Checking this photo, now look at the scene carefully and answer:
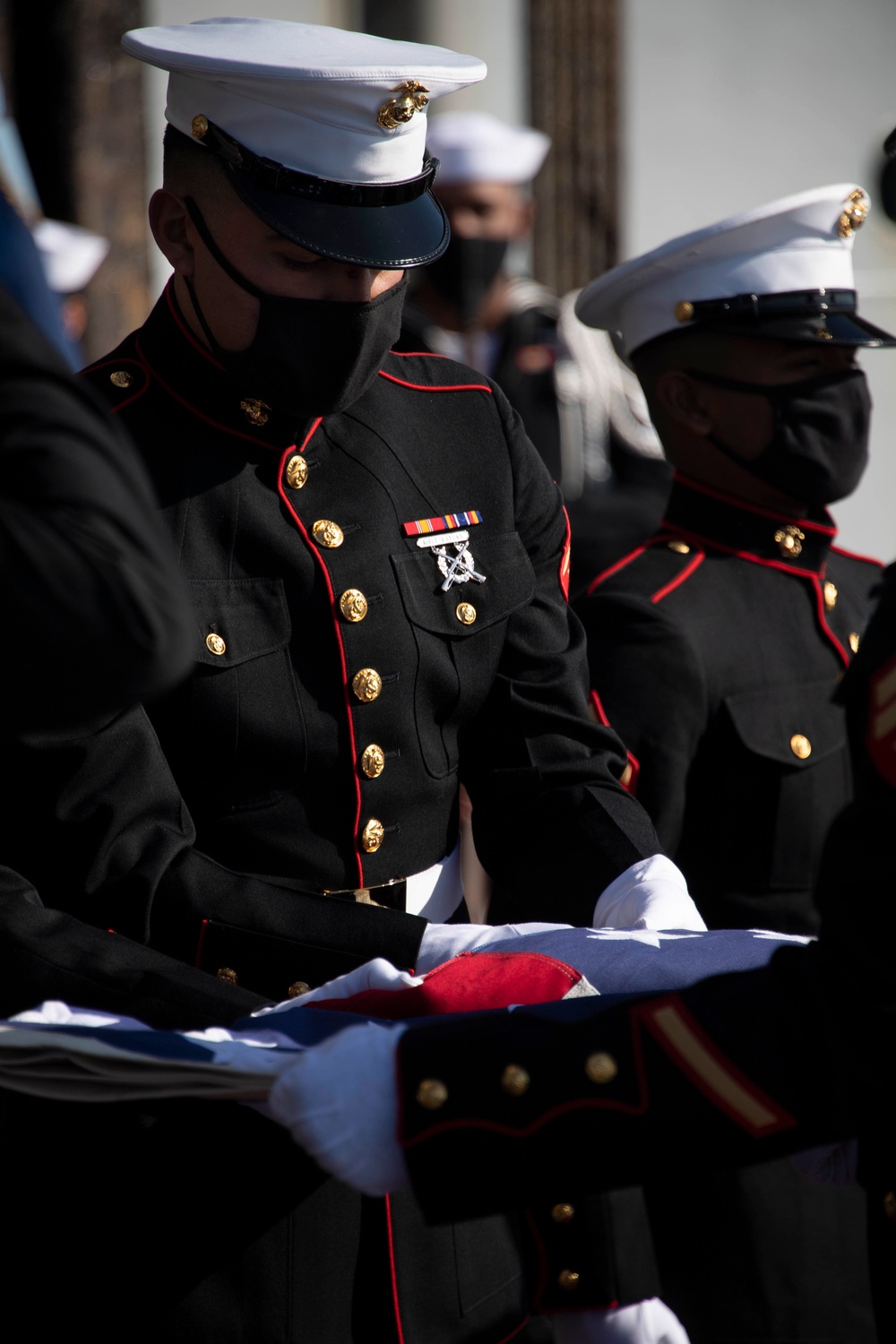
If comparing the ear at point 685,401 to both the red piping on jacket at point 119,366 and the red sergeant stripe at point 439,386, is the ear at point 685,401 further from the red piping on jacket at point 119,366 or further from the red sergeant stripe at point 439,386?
the red piping on jacket at point 119,366

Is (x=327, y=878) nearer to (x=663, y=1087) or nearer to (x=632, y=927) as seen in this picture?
(x=632, y=927)

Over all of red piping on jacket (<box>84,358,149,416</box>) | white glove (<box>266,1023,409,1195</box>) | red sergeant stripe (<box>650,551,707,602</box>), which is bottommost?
red sergeant stripe (<box>650,551,707,602</box>)

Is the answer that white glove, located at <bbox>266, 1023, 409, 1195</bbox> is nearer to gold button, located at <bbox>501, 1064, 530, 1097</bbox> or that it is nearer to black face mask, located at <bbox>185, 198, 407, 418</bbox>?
gold button, located at <bbox>501, 1064, 530, 1097</bbox>

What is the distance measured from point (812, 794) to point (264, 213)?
152 cm

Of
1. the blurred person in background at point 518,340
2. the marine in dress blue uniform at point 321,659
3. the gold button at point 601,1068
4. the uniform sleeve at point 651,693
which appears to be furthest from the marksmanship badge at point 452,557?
the blurred person in background at point 518,340

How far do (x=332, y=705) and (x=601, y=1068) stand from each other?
31.0 inches

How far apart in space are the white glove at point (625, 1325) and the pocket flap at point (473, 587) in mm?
920

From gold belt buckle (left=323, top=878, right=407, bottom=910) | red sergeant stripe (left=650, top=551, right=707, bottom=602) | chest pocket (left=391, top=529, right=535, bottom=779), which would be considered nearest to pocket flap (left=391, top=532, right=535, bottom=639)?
chest pocket (left=391, top=529, right=535, bottom=779)

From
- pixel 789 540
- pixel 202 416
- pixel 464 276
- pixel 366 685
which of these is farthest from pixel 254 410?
pixel 464 276

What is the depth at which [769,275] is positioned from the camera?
3.11m

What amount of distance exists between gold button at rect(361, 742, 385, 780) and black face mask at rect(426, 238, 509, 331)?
4414mm

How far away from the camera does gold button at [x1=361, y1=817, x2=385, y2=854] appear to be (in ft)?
7.19

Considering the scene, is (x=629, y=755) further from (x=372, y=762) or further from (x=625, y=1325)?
(x=625, y=1325)

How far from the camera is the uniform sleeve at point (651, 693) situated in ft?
9.31
